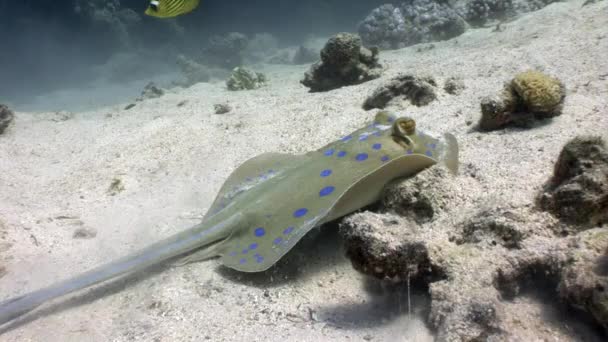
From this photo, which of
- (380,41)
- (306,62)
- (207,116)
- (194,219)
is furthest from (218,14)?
(194,219)

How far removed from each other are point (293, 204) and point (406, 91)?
11.9 ft

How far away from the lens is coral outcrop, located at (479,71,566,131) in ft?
12.7

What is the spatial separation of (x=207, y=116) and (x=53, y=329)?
5.30 meters

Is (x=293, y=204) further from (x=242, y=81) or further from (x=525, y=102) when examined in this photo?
(x=242, y=81)

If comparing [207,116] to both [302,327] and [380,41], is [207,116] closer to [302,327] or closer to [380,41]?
[302,327]

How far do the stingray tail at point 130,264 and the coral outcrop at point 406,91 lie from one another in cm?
354

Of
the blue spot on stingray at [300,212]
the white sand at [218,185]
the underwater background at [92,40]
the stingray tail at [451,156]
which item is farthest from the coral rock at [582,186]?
the underwater background at [92,40]

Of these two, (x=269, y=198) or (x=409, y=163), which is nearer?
(x=409, y=163)

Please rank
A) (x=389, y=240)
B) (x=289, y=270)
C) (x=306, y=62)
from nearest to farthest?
(x=389, y=240), (x=289, y=270), (x=306, y=62)

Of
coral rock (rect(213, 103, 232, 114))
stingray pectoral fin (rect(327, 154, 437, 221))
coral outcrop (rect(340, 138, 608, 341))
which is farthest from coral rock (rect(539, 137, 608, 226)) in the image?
coral rock (rect(213, 103, 232, 114))

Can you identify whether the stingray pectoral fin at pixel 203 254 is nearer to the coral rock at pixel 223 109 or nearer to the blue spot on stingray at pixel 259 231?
the blue spot on stingray at pixel 259 231

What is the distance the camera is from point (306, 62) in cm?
2062

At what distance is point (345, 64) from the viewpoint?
788 centimetres

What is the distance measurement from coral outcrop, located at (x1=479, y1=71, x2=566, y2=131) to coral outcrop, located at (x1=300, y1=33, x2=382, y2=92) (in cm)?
413
